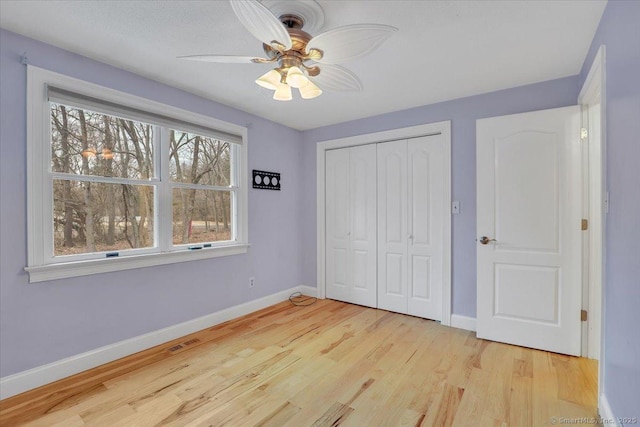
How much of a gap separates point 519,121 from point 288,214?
278cm

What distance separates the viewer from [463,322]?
3.07 metres

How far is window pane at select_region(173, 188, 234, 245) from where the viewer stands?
9.70ft

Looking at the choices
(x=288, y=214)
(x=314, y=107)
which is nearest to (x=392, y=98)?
(x=314, y=107)

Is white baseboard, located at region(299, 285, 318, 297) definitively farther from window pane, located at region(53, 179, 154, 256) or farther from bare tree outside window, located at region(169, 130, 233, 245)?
window pane, located at region(53, 179, 154, 256)

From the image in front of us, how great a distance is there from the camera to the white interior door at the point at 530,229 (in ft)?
8.16

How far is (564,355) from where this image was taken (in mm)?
2508

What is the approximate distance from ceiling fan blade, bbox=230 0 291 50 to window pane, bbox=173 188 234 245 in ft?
6.42

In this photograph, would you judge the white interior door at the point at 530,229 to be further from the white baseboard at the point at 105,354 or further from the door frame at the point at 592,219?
the white baseboard at the point at 105,354

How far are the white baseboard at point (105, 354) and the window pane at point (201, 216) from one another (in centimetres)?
81

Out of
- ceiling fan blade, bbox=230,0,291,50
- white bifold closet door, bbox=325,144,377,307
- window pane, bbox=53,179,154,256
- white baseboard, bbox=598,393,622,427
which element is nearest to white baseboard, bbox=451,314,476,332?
white bifold closet door, bbox=325,144,377,307

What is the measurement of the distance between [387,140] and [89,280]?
3.18m

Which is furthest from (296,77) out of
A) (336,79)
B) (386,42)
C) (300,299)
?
(300,299)

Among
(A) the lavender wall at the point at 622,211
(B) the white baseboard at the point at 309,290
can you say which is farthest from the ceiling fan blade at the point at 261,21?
(B) the white baseboard at the point at 309,290

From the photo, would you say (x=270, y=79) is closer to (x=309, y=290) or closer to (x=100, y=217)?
(x=100, y=217)
